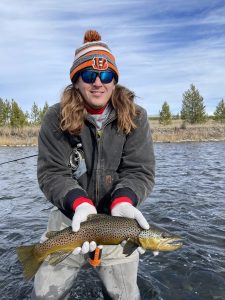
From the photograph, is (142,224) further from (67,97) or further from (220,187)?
(220,187)

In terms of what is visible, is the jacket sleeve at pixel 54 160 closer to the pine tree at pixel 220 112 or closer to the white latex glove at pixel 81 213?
the white latex glove at pixel 81 213

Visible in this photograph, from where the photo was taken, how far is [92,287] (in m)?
5.44

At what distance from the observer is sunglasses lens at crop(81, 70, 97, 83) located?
428cm

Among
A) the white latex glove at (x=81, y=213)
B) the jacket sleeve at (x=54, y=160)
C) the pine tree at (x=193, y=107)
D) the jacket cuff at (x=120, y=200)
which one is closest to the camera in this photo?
the white latex glove at (x=81, y=213)

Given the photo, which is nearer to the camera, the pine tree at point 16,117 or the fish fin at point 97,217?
the fish fin at point 97,217

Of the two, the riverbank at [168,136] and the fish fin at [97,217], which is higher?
the fish fin at [97,217]

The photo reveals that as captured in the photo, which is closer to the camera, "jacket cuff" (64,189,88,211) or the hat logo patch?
"jacket cuff" (64,189,88,211)

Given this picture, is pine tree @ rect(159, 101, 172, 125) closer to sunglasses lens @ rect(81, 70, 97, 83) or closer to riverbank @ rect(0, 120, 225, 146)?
riverbank @ rect(0, 120, 225, 146)

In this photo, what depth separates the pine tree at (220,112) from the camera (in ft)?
214

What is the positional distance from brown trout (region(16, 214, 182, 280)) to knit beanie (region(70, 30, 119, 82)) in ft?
5.76

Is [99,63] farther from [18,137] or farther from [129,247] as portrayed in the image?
[18,137]

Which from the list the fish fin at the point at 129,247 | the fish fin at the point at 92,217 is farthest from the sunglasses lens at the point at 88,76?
the fish fin at the point at 129,247

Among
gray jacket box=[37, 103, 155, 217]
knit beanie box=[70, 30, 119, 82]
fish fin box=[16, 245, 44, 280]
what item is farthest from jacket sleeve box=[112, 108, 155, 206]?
fish fin box=[16, 245, 44, 280]

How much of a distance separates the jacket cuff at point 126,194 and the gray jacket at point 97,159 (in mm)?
52
